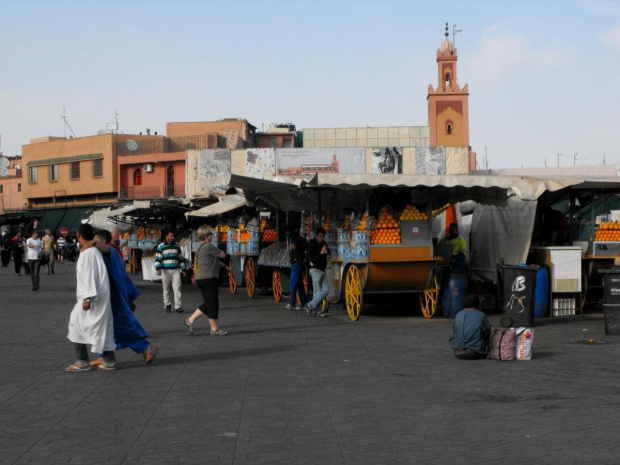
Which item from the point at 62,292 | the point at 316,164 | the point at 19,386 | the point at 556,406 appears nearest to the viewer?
the point at 556,406

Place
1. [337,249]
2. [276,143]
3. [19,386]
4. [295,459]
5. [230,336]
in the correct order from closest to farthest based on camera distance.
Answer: [295,459] → [19,386] → [230,336] → [337,249] → [276,143]

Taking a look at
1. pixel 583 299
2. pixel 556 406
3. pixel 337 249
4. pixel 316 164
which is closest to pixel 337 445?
pixel 556 406

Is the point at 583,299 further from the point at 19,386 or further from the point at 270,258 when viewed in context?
the point at 19,386

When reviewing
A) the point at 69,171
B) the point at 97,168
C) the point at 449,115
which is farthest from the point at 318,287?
the point at 449,115

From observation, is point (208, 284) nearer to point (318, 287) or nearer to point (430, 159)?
point (318, 287)

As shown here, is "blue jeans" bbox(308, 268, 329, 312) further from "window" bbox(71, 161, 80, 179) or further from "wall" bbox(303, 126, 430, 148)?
"wall" bbox(303, 126, 430, 148)

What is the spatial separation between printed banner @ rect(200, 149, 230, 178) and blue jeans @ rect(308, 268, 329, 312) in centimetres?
5031

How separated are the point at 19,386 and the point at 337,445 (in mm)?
3959

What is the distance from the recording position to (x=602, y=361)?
1009 centimetres

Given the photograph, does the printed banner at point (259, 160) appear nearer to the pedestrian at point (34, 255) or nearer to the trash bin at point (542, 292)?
the pedestrian at point (34, 255)

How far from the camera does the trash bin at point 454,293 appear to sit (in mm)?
15453

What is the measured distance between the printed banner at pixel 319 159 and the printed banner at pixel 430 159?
420cm

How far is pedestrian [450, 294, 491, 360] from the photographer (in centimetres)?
1025

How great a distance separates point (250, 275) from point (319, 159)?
1833 inches
